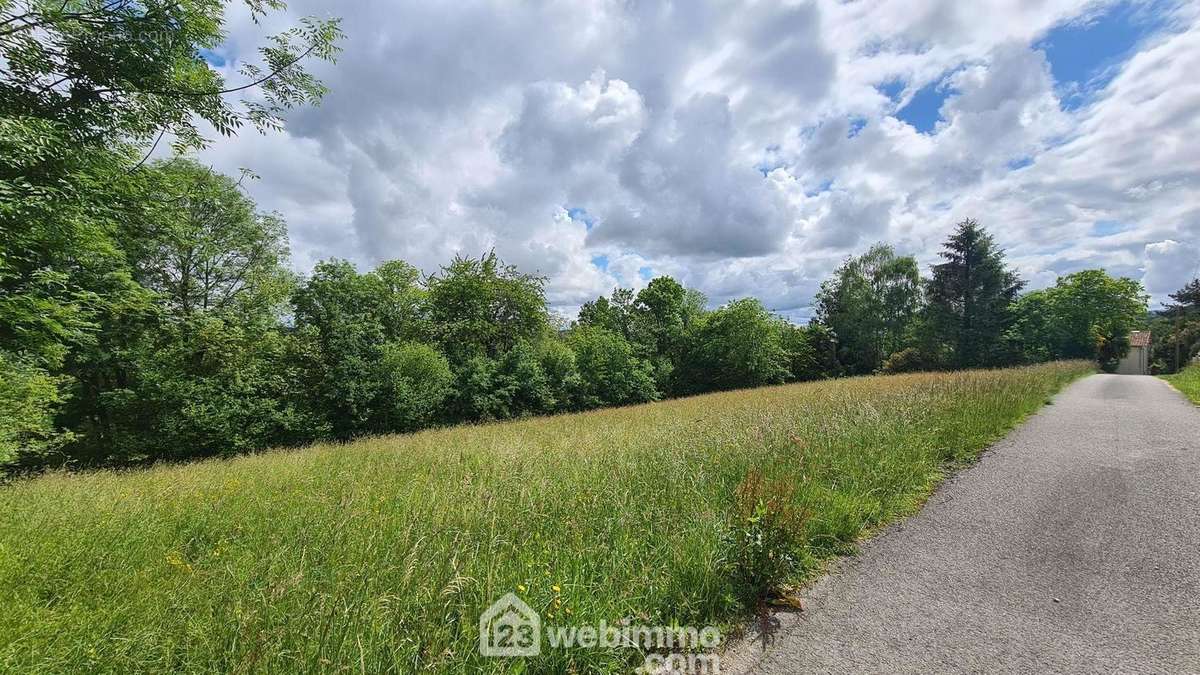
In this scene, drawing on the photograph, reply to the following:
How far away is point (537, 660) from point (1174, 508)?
6.19m

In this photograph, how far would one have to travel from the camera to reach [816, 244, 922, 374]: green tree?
40.4 meters

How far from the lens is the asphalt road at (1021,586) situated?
2434 millimetres

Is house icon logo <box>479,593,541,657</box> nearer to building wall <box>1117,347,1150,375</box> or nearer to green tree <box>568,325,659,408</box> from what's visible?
green tree <box>568,325,659,408</box>

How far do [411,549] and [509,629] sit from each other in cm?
110

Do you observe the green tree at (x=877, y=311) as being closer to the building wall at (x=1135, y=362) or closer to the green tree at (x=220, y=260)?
the building wall at (x=1135, y=362)

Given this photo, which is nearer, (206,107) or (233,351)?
(206,107)

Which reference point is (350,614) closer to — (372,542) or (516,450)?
(372,542)

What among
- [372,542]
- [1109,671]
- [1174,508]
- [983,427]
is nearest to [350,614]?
[372,542]

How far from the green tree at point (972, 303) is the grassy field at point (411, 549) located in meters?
39.0

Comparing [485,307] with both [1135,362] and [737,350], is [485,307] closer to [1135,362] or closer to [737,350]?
[737,350]

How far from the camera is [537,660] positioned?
2.22m

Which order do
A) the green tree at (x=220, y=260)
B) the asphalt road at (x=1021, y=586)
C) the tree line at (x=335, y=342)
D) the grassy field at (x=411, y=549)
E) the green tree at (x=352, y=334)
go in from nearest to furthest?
the grassy field at (x=411, y=549)
the asphalt road at (x=1021, y=586)
the tree line at (x=335, y=342)
the green tree at (x=220, y=260)
the green tree at (x=352, y=334)
